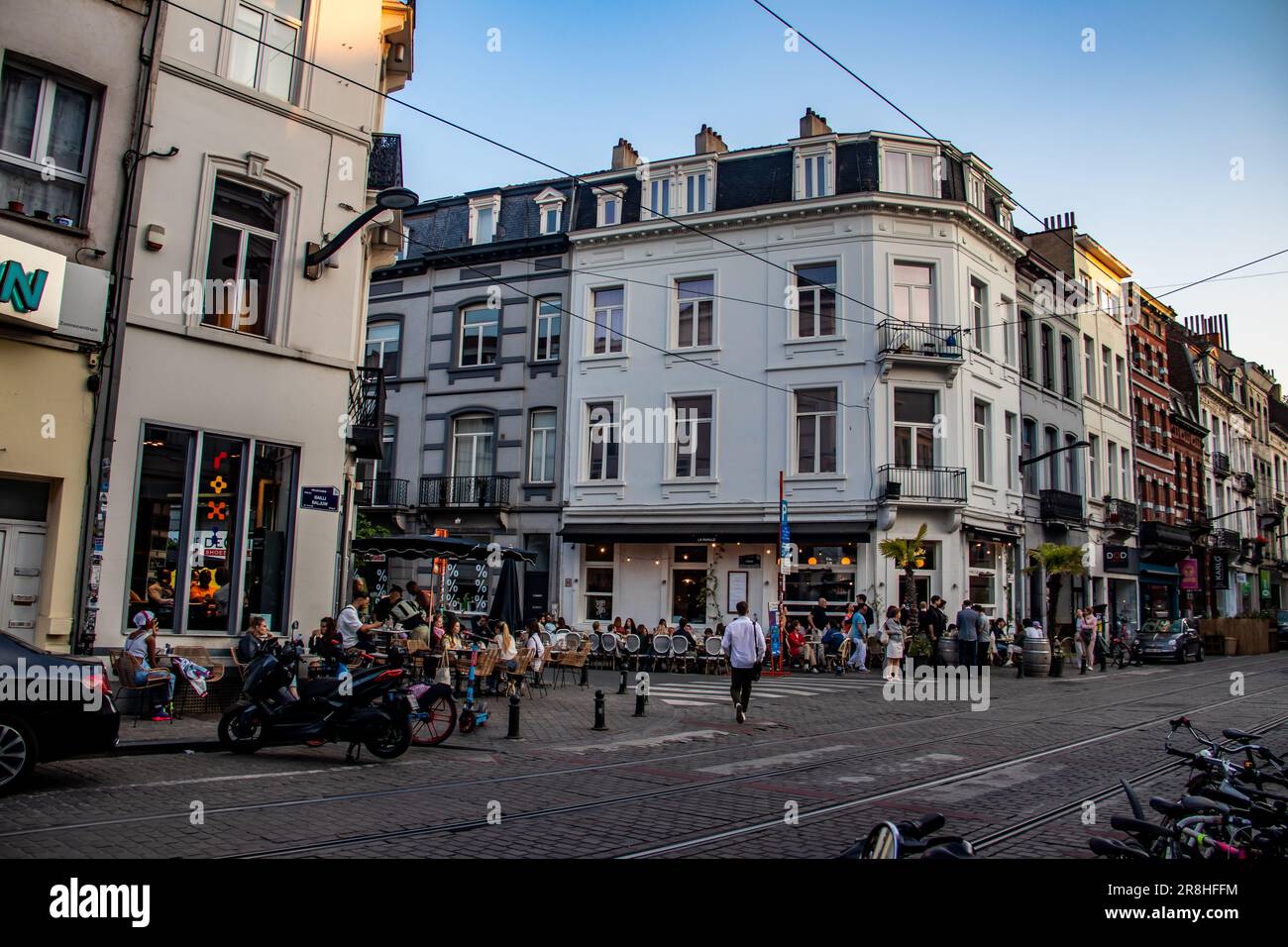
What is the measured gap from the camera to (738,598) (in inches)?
1124

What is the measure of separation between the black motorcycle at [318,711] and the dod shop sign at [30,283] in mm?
4947

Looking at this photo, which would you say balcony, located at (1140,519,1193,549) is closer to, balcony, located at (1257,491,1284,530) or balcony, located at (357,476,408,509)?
balcony, located at (1257,491,1284,530)

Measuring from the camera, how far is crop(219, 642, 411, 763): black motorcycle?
10.3 meters

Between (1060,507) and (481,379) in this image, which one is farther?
(1060,507)

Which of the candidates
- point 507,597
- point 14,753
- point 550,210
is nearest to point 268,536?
point 507,597

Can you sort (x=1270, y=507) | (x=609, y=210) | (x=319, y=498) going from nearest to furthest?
1. (x=319, y=498)
2. (x=609, y=210)
3. (x=1270, y=507)

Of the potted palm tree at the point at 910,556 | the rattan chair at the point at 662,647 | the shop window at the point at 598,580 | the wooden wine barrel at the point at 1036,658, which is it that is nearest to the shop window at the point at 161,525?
the rattan chair at the point at 662,647

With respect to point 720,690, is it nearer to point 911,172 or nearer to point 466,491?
point 466,491

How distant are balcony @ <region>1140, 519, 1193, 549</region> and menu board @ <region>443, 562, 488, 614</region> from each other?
28899 mm

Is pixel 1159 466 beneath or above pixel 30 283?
above

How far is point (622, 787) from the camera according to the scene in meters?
8.96

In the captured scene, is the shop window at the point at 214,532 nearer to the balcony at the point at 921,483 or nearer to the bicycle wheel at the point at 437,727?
the bicycle wheel at the point at 437,727

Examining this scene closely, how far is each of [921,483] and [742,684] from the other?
49.7ft
